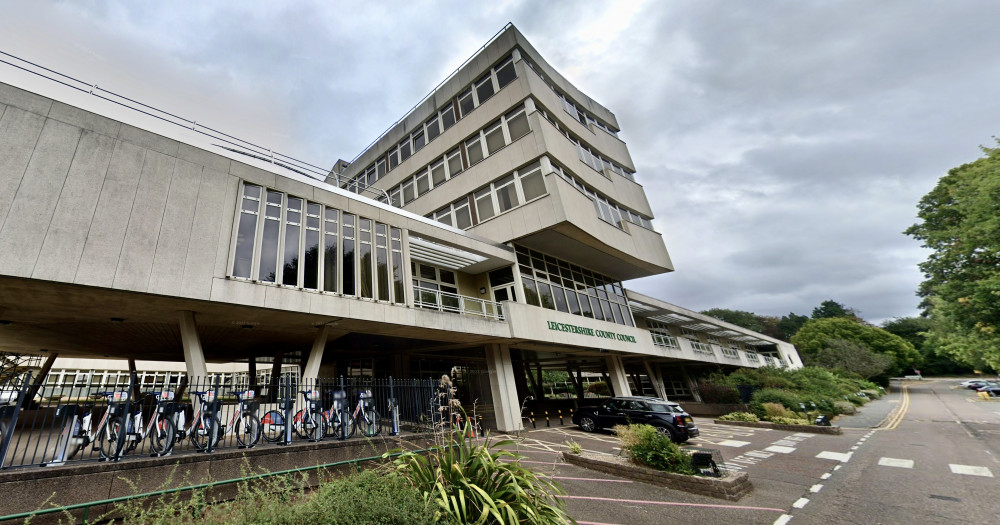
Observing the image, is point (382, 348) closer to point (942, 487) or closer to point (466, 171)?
point (466, 171)

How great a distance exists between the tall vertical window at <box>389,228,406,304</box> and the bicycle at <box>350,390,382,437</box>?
4.41 meters

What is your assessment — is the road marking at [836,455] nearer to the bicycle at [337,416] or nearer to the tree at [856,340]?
the bicycle at [337,416]

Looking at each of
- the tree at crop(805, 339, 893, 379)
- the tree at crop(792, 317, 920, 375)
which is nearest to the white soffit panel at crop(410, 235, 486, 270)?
the tree at crop(805, 339, 893, 379)

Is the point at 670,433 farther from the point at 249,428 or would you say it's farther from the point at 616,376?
the point at 249,428

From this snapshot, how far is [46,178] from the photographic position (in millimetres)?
8242

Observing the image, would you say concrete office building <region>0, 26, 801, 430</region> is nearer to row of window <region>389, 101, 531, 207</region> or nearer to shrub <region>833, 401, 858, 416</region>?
row of window <region>389, 101, 531, 207</region>

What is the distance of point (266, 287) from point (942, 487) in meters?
17.7

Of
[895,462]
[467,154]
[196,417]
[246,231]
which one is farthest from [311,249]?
[895,462]

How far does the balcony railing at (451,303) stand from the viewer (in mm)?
15016

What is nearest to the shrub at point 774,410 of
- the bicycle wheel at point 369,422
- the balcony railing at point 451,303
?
the balcony railing at point 451,303

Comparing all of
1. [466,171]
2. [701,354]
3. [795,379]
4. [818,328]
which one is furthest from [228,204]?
[818,328]

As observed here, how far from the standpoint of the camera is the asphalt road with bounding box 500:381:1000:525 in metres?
6.97

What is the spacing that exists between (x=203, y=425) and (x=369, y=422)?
349 cm

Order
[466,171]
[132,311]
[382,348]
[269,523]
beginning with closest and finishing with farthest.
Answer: [269,523] → [132,311] → [382,348] → [466,171]
